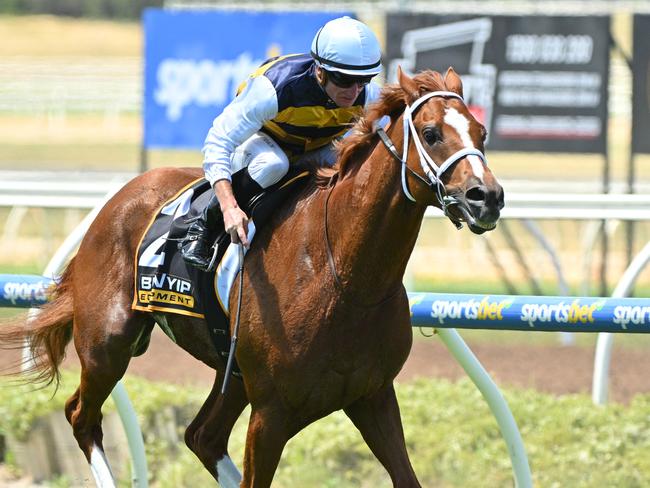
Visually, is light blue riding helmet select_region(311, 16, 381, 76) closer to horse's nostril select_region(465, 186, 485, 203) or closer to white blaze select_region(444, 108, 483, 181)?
white blaze select_region(444, 108, 483, 181)

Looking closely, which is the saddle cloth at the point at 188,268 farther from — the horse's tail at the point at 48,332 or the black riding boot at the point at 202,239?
the horse's tail at the point at 48,332

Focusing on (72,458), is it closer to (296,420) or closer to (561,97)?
(296,420)

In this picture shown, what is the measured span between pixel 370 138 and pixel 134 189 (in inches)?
51.2

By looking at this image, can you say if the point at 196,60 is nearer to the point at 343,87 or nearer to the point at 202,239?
the point at 202,239

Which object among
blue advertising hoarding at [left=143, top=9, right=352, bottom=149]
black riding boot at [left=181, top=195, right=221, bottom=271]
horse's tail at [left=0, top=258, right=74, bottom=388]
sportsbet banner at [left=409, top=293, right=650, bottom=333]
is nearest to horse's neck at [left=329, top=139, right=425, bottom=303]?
black riding boot at [left=181, top=195, right=221, bottom=271]

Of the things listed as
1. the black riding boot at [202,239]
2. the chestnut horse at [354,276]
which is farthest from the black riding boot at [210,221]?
the chestnut horse at [354,276]

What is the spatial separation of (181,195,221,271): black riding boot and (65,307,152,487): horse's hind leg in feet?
1.75

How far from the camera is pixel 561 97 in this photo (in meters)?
10.4

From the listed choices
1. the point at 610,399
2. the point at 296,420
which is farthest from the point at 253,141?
the point at 610,399

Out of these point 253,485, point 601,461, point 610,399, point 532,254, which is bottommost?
point 532,254

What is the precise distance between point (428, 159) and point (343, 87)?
1.82 feet

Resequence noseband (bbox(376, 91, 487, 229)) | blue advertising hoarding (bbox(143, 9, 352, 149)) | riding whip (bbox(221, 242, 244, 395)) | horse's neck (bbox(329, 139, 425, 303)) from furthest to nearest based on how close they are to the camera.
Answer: blue advertising hoarding (bbox(143, 9, 352, 149)), riding whip (bbox(221, 242, 244, 395)), horse's neck (bbox(329, 139, 425, 303)), noseband (bbox(376, 91, 487, 229))

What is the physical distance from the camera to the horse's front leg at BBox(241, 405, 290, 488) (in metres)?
3.89

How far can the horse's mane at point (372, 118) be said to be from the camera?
3682 millimetres
